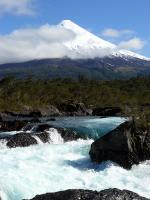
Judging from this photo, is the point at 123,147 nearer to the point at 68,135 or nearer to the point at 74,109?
the point at 68,135

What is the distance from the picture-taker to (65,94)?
96125 millimetres

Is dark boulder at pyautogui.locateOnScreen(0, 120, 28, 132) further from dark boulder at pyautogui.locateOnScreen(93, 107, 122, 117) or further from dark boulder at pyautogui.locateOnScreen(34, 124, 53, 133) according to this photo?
dark boulder at pyautogui.locateOnScreen(93, 107, 122, 117)

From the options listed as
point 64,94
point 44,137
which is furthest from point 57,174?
point 64,94

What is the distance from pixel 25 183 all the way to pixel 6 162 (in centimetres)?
502

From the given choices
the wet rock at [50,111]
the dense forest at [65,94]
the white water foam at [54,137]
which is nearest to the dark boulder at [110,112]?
the wet rock at [50,111]

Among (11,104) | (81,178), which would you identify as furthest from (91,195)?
(11,104)

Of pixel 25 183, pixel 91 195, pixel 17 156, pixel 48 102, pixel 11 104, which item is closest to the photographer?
pixel 91 195

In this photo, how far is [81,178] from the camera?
2561cm

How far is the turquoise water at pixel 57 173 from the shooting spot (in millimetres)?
22531

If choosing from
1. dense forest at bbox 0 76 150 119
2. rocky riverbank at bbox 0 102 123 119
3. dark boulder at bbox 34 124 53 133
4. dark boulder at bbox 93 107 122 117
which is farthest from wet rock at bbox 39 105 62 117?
dark boulder at bbox 34 124 53 133

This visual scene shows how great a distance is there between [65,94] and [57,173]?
230ft

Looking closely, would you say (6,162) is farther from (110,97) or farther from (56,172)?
(110,97)

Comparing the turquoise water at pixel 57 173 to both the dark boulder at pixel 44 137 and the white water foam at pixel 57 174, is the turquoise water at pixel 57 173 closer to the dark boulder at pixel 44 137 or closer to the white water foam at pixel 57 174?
the white water foam at pixel 57 174

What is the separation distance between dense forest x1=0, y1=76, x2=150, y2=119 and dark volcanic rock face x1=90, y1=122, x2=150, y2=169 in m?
52.7
